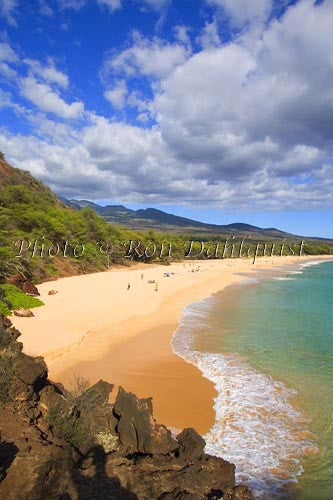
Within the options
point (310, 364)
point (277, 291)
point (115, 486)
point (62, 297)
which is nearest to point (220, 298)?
point (277, 291)

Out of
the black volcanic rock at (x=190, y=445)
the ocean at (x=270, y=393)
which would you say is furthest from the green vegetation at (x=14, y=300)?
the black volcanic rock at (x=190, y=445)

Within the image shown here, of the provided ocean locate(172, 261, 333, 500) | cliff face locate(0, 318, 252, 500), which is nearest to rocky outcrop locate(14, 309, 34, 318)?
ocean locate(172, 261, 333, 500)

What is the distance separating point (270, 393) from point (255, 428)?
2.68 metres

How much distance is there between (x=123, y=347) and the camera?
57.0 ft

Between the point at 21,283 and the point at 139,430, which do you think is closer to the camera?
the point at 139,430

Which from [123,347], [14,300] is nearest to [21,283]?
[14,300]

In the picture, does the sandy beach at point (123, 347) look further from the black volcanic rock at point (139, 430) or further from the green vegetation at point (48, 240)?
the green vegetation at point (48, 240)

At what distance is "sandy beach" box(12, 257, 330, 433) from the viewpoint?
11883 millimetres

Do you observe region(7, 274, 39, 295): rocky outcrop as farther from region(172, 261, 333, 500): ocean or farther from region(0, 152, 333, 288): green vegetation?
region(172, 261, 333, 500): ocean

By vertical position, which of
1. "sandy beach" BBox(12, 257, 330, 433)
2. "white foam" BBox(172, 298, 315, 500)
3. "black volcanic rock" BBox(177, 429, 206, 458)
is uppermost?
"black volcanic rock" BBox(177, 429, 206, 458)

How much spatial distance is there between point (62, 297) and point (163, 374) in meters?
16.3

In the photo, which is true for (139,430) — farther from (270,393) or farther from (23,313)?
(23,313)

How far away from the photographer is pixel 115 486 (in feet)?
18.6

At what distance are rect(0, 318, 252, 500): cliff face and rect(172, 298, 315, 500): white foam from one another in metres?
2.01
